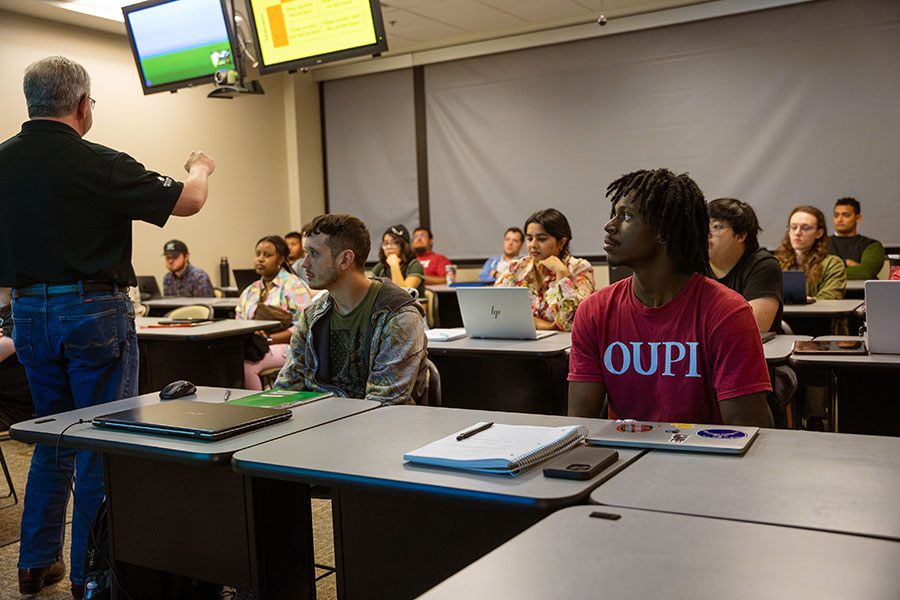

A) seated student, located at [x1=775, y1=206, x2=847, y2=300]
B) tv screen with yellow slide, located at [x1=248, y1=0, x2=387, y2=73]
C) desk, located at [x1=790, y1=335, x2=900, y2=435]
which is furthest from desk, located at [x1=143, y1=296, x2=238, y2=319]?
desk, located at [x1=790, y1=335, x2=900, y2=435]

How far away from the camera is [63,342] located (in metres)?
2.44

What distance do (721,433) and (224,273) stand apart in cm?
800

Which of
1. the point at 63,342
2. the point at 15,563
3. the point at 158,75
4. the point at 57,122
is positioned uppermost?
the point at 158,75

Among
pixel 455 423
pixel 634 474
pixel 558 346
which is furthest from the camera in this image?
pixel 558 346

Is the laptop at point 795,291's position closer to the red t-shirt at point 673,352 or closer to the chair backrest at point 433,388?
the chair backrest at point 433,388

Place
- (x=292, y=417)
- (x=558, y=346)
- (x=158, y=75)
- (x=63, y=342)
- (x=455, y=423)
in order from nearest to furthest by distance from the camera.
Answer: (x=455, y=423)
(x=292, y=417)
(x=63, y=342)
(x=558, y=346)
(x=158, y=75)

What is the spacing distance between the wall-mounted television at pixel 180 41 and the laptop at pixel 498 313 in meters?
2.46

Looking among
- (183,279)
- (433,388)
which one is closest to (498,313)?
(433,388)

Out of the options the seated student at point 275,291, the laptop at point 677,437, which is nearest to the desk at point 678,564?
the laptop at point 677,437

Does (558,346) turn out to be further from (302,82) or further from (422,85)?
(302,82)

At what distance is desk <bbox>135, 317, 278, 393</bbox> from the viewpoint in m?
4.28

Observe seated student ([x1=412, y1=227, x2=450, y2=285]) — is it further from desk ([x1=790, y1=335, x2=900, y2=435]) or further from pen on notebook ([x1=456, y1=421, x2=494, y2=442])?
pen on notebook ([x1=456, y1=421, x2=494, y2=442])

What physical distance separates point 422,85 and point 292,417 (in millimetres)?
7767

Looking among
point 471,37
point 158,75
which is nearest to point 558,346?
point 158,75
